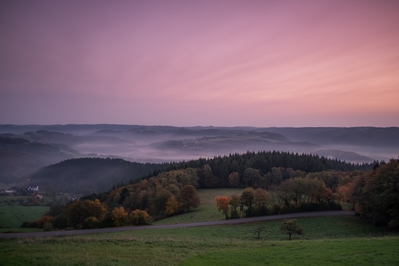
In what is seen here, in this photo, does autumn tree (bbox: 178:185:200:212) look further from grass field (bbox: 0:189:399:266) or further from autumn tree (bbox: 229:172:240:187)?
grass field (bbox: 0:189:399:266)

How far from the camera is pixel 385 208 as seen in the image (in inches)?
1517

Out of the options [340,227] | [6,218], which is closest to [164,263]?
[340,227]

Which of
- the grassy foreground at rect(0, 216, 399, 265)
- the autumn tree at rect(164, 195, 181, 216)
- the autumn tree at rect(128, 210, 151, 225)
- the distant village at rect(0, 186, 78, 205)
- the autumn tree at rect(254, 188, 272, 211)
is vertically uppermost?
the grassy foreground at rect(0, 216, 399, 265)

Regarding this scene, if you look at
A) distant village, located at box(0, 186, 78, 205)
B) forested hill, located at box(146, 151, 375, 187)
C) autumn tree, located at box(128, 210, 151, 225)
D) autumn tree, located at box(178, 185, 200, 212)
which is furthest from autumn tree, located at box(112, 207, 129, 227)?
distant village, located at box(0, 186, 78, 205)

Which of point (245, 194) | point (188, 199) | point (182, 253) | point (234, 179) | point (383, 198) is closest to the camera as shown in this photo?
point (182, 253)

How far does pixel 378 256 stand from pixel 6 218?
10354 cm

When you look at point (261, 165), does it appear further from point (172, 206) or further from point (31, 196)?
point (31, 196)

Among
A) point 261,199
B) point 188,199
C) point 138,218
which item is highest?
point 261,199

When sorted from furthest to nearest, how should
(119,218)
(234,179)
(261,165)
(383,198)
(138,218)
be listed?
(261,165) < (234,179) < (138,218) < (119,218) < (383,198)

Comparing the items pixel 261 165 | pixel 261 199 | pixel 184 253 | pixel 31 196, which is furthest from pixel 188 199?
pixel 31 196

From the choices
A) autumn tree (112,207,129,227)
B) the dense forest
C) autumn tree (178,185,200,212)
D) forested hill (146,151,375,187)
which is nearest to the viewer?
the dense forest

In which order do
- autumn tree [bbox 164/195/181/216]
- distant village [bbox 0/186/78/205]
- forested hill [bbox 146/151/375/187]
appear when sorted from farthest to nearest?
distant village [bbox 0/186/78/205] → forested hill [bbox 146/151/375/187] → autumn tree [bbox 164/195/181/216]

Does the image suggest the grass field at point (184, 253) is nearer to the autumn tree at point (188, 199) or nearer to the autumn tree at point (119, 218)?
the autumn tree at point (119, 218)

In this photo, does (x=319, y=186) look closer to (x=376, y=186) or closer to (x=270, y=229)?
(x=376, y=186)
